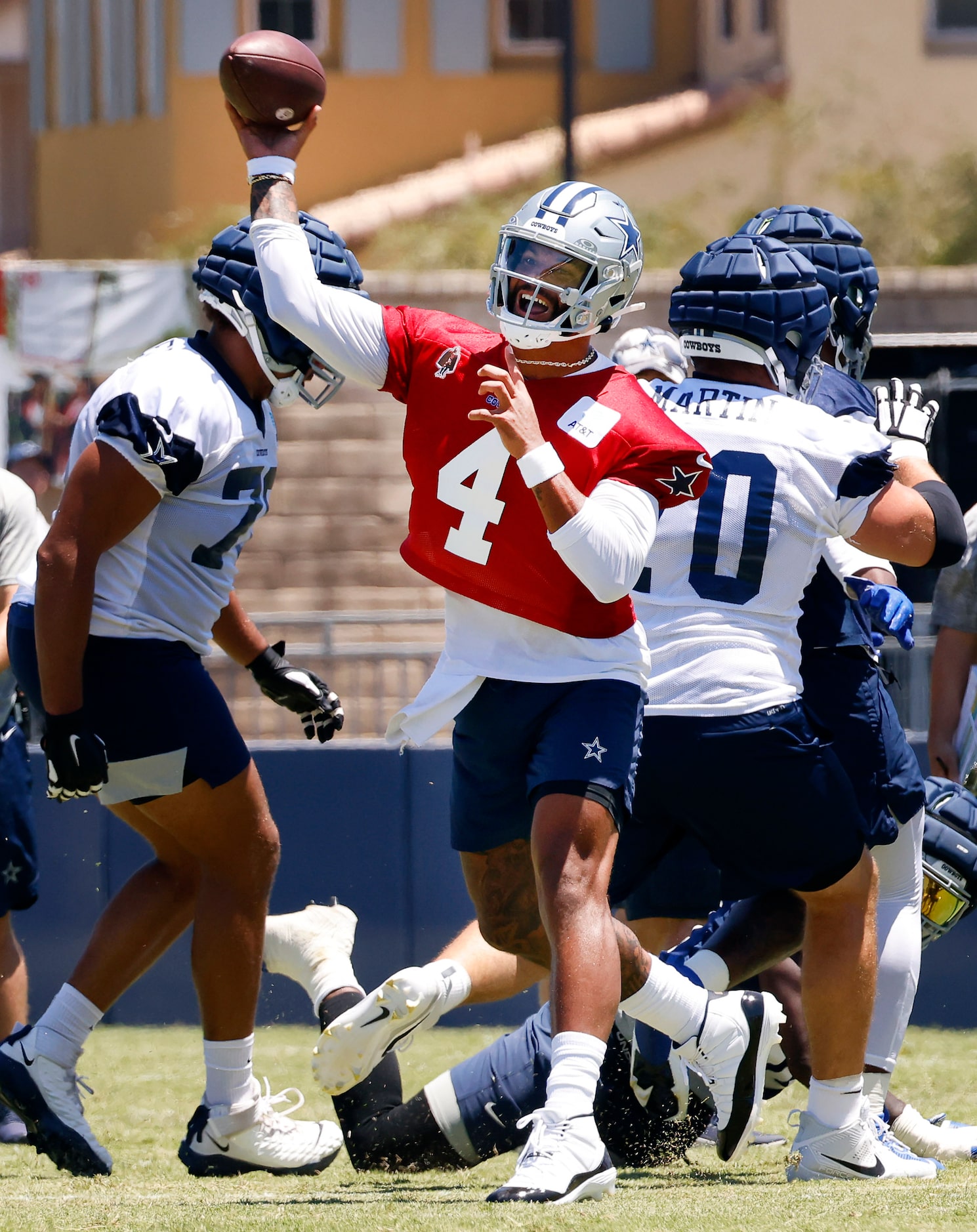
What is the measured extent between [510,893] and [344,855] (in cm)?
321

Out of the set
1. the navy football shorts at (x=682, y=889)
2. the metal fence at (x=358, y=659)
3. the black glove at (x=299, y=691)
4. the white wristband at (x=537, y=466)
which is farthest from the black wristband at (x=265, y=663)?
the metal fence at (x=358, y=659)

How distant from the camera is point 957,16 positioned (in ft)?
68.3

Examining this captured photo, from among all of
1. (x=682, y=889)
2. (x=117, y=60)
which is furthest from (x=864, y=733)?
(x=117, y=60)

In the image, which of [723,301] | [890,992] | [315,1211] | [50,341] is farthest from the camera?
[50,341]

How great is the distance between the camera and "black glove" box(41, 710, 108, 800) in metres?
4.26

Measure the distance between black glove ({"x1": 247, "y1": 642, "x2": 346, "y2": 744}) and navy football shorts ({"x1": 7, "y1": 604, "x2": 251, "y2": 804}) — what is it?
63cm

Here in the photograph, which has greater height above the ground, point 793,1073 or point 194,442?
point 194,442

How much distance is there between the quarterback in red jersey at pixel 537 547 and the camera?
373cm

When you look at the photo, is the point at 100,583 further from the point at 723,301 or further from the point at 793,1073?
the point at 793,1073

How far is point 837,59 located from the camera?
789 inches

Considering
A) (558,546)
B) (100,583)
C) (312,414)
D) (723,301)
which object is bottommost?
(312,414)

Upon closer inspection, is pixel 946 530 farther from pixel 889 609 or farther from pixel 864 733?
pixel 864 733

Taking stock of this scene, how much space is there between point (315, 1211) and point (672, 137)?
17783 mm

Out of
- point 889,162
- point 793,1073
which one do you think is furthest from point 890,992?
point 889,162
